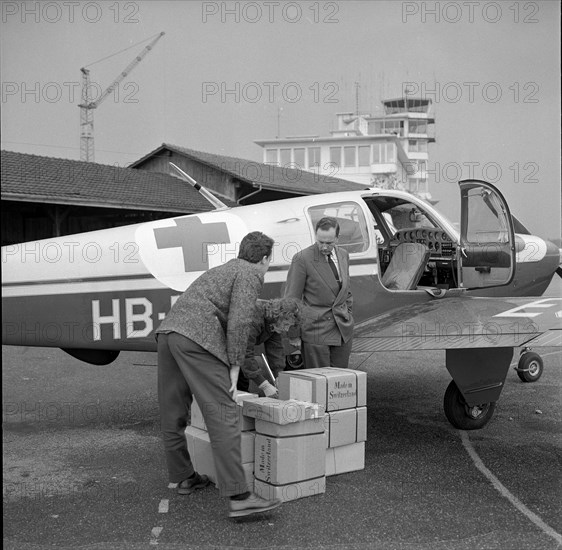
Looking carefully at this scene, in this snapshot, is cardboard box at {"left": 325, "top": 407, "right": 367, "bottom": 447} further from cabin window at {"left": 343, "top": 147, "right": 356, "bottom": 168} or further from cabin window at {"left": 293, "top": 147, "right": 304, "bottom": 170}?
cabin window at {"left": 343, "top": 147, "right": 356, "bottom": 168}

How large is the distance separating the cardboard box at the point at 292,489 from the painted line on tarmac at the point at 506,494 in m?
1.19

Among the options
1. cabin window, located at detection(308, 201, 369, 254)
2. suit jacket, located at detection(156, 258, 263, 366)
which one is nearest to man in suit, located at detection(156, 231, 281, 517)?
suit jacket, located at detection(156, 258, 263, 366)

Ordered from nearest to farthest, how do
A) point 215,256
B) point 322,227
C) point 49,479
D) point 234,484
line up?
point 234,484, point 49,479, point 322,227, point 215,256

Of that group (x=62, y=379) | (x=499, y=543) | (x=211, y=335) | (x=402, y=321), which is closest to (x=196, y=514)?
(x=211, y=335)

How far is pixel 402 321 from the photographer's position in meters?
5.57

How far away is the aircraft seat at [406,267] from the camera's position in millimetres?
6289

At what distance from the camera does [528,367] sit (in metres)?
7.83

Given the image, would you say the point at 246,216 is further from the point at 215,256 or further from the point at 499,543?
the point at 499,543

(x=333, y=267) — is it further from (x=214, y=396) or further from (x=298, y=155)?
(x=298, y=155)

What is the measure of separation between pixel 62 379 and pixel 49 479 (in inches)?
153

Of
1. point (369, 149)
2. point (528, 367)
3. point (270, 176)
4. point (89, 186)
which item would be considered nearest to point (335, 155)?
point (369, 149)

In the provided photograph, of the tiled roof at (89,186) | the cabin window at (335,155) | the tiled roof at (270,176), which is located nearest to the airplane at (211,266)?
the tiled roof at (89,186)

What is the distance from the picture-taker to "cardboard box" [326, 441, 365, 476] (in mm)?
4441

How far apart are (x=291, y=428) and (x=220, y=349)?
0.72 m
